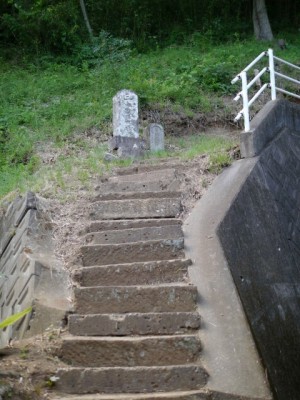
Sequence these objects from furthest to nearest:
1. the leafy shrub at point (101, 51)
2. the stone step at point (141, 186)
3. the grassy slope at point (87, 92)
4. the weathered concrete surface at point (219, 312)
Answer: the leafy shrub at point (101, 51)
the grassy slope at point (87, 92)
the stone step at point (141, 186)
the weathered concrete surface at point (219, 312)

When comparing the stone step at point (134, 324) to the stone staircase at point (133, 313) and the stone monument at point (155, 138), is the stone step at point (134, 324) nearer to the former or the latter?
the stone staircase at point (133, 313)

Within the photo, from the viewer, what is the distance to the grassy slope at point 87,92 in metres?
9.70

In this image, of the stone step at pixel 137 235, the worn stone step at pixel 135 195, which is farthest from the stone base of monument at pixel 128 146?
the stone step at pixel 137 235

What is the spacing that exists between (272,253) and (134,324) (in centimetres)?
211

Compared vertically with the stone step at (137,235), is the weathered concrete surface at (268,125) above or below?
above

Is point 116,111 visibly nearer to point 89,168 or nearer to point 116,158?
point 116,158

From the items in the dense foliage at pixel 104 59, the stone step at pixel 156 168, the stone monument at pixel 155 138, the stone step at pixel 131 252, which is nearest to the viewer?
the stone step at pixel 131 252

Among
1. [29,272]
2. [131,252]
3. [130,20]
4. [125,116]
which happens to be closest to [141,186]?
[131,252]

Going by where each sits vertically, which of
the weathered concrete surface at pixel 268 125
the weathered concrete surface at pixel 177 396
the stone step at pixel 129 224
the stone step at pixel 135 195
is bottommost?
the weathered concrete surface at pixel 177 396

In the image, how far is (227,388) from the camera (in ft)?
13.0

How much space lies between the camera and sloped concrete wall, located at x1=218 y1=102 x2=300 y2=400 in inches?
185

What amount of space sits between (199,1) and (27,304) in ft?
51.7

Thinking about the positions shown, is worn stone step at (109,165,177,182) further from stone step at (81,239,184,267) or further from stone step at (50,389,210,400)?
stone step at (50,389,210,400)

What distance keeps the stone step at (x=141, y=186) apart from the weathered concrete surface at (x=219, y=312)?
2.13 feet
